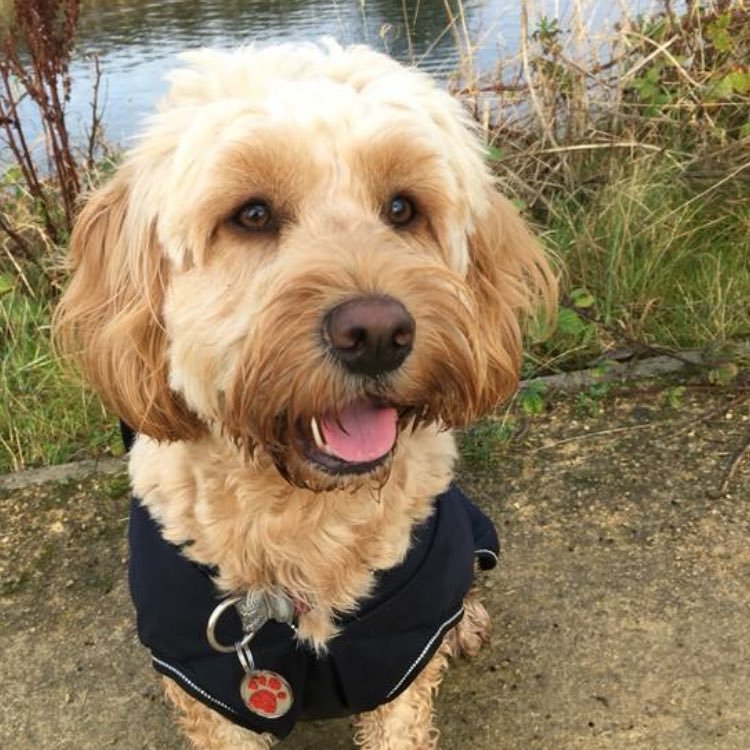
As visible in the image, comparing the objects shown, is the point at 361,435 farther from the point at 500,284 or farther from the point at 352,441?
the point at 500,284

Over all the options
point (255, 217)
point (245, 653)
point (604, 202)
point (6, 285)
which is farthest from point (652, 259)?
point (6, 285)

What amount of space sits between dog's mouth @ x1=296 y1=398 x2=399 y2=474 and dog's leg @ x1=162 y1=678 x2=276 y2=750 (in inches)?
33.8

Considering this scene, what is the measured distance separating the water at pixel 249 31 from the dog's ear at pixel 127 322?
130 cm

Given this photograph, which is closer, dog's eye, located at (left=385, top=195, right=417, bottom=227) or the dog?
the dog

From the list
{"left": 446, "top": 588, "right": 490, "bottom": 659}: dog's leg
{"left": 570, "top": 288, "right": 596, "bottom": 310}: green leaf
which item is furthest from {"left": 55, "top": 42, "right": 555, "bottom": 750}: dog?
{"left": 570, "top": 288, "right": 596, "bottom": 310}: green leaf

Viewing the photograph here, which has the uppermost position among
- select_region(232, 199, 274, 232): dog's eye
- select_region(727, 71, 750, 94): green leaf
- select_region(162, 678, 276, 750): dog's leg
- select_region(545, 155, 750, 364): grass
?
select_region(232, 199, 274, 232): dog's eye

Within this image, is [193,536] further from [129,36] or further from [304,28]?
[129,36]

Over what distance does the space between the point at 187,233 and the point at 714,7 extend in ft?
11.5

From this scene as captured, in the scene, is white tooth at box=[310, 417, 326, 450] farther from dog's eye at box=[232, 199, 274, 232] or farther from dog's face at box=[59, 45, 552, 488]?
dog's eye at box=[232, 199, 274, 232]

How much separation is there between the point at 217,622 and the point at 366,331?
818 mm

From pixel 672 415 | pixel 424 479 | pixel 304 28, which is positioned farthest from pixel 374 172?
pixel 304 28

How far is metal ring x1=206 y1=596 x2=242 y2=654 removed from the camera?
1.96 metres

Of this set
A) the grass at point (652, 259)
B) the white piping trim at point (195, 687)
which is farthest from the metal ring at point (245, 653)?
the grass at point (652, 259)

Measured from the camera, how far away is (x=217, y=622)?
198 cm
